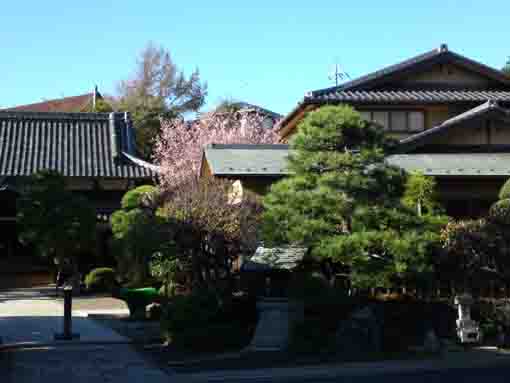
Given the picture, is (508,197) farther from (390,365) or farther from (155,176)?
(155,176)

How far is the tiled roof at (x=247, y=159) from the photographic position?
19.8 m

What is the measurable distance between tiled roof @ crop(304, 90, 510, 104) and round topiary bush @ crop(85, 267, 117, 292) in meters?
9.94

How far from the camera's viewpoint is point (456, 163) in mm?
22141

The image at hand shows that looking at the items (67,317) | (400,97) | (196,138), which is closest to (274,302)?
(67,317)

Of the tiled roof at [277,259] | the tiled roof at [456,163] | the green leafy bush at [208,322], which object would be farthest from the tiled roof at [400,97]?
the green leafy bush at [208,322]

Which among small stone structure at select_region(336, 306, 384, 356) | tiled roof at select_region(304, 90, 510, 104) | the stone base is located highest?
tiled roof at select_region(304, 90, 510, 104)

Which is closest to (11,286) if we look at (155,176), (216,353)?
(155,176)

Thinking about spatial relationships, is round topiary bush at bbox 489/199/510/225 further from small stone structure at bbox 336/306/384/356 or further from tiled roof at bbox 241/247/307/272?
tiled roof at bbox 241/247/307/272

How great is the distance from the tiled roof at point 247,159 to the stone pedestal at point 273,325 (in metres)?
4.68

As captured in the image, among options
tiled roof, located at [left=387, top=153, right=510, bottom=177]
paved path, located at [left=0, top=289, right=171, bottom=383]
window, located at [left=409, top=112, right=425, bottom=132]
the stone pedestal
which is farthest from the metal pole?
window, located at [left=409, top=112, right=425, bottom=132]

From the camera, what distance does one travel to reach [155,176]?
3002 centimetres

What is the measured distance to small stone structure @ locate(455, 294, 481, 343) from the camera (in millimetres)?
14531

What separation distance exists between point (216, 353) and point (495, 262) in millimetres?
6206

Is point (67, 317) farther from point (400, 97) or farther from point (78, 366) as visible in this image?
point (400, 97)
